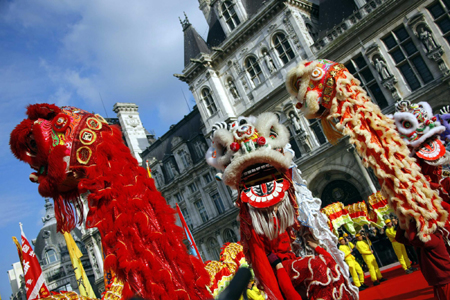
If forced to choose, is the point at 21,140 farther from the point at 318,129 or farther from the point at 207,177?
the point at 207,177

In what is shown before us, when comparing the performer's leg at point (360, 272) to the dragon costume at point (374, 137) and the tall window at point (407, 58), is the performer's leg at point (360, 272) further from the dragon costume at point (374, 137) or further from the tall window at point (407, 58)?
the tall window at point (407, 58)

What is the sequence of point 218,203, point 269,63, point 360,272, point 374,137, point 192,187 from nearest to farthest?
point 374,137
point 360,272
point 269,63
point 218,203
point 192,187

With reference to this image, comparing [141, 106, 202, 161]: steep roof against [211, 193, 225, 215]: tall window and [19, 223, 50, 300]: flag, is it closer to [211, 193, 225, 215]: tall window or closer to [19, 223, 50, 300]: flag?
[211, 193, 225, 215]: tall window

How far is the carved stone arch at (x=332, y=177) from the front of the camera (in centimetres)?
1678

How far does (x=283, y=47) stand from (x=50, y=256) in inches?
1485

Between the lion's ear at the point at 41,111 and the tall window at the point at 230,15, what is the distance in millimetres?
19740

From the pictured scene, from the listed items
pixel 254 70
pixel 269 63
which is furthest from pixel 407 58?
pixel 254 70

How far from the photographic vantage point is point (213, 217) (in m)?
24.8

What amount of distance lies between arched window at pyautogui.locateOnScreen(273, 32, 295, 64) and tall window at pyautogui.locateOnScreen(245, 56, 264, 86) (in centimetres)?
156

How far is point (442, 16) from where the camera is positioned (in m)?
14.6

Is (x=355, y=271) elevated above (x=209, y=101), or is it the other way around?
(x=209, y=101)

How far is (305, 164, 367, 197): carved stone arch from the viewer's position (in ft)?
55.1

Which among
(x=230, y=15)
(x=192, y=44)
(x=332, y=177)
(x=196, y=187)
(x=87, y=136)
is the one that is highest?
(x=192, y=44)

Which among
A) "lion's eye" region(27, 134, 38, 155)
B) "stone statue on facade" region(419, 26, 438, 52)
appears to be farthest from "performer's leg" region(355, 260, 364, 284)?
"stone statue on facade" region(419, 26, 438, 52)
